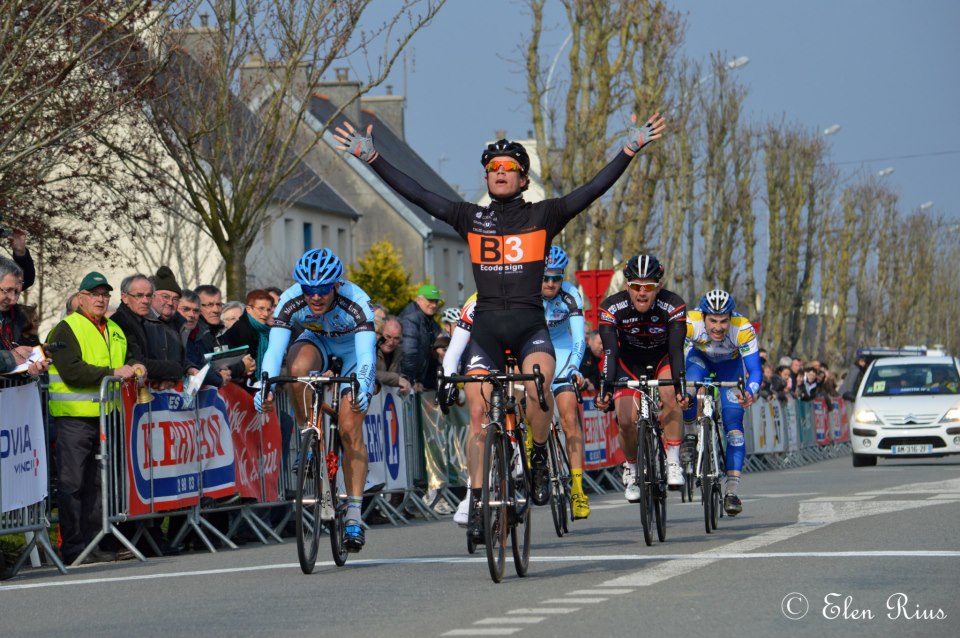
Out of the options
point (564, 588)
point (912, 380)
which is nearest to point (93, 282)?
point (564, 588)

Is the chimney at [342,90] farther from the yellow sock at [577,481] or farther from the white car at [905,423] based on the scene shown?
the yellow sock at [577,481]

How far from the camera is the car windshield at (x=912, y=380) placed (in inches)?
1206

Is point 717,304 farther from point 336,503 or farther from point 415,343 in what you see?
point 415,343

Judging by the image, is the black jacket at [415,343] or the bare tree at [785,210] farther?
the bare tree at [785,210]

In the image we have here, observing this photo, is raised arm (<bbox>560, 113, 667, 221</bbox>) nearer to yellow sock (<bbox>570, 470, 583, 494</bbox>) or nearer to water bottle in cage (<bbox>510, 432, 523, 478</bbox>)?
water bottle in cage (<bbox>510, 432, 523, 478</bbox>)

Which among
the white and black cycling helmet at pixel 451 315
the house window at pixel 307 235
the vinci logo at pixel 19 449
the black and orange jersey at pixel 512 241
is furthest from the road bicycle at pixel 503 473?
the house window at pixel 307 235

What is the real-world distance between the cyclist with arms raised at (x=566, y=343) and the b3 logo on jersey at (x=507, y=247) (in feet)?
8.20

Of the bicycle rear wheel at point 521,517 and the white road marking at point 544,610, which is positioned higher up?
the bicycle rear wheel at point 521,517

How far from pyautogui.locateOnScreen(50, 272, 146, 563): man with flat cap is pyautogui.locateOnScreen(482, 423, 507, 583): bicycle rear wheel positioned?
158 inches

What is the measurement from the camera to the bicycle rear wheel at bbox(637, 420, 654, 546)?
11.9 meters

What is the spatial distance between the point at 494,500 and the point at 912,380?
23.1 m

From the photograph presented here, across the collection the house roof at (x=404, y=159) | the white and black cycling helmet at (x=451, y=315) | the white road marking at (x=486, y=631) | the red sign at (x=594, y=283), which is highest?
the house roof at (x=404, y=159)

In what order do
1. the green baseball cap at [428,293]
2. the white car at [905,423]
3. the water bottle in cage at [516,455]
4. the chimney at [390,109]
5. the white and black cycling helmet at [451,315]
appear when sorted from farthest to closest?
the chimney at [390,109] → the white car at [905,423] → the green baseball cap at [428,293] → the white and black cycling helmet at [451,315] → the water bottle in cage at [516,455]

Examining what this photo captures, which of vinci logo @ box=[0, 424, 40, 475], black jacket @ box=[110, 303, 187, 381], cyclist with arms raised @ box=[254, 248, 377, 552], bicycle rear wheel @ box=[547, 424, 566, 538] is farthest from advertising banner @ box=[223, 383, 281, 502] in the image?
cyclist with arms raised @ box=[254, 248, 377, 552]
